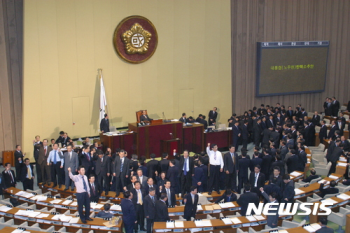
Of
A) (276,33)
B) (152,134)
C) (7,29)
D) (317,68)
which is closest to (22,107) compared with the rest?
(7,29)

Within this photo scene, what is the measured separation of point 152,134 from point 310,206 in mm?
5995

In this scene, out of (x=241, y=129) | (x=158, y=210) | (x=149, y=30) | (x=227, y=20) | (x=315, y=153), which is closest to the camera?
(x=158, y=210)

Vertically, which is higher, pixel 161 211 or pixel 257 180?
pixel 257 180

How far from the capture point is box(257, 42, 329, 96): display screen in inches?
667

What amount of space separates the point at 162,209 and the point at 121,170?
239cm

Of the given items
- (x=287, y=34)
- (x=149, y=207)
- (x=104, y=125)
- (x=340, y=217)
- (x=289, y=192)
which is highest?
(x=287, y=34)

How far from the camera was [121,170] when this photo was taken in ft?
30.2

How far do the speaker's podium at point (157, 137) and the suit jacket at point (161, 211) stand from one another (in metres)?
5.36

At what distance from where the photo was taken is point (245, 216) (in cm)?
738

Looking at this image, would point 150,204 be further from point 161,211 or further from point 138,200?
point 138,200

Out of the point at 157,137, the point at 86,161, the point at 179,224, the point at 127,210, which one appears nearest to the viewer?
the point at 179,224

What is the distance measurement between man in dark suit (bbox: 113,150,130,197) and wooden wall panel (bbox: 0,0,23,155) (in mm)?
5337

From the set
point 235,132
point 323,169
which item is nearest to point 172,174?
point 323,169

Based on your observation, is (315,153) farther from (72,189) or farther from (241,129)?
(72,189)
